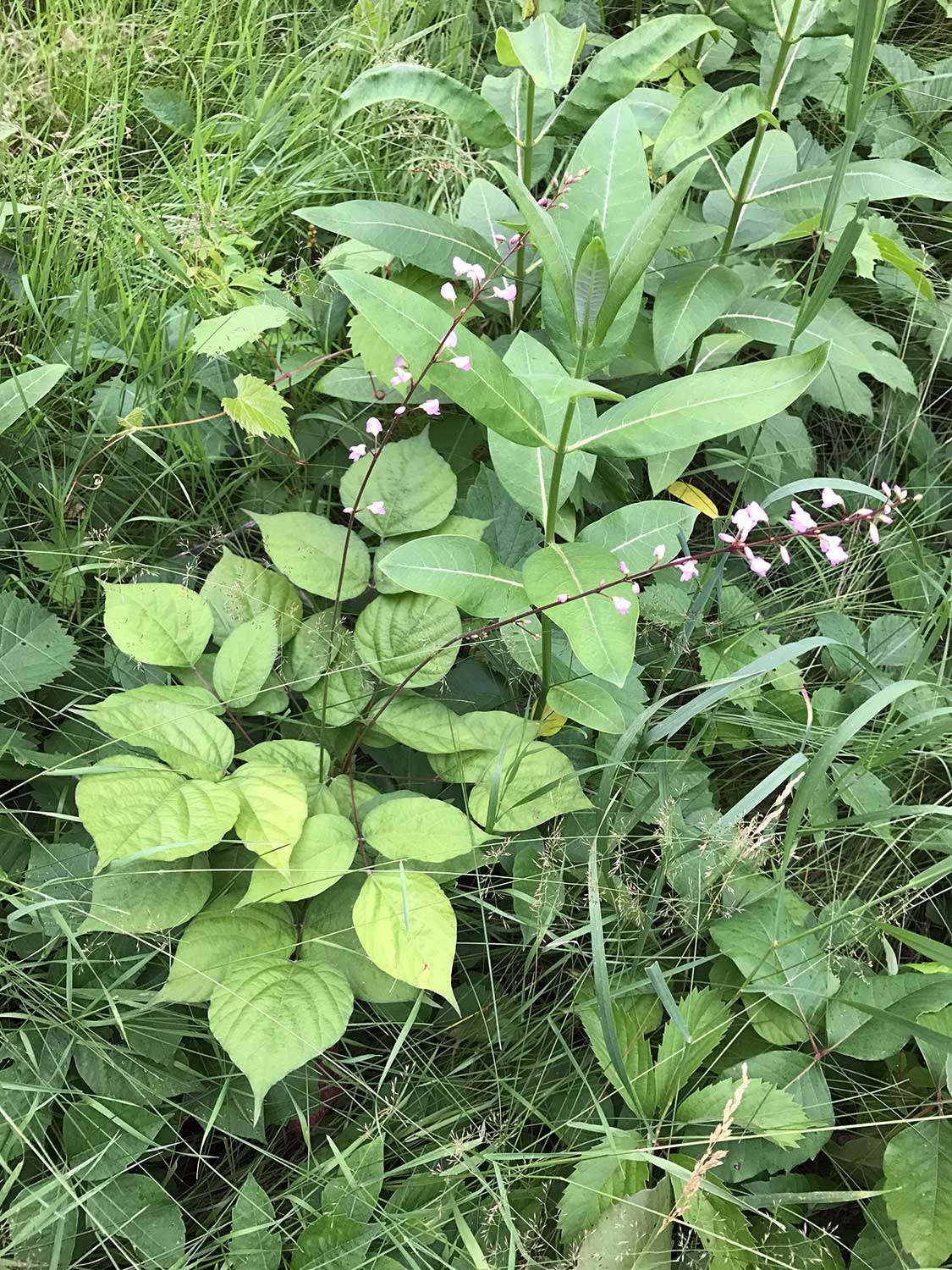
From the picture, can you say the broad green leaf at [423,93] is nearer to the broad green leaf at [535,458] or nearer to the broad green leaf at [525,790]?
the broad green leaf at [535,458]

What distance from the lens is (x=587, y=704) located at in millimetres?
1484

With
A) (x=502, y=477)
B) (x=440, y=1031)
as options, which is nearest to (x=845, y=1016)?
(x=440, y=1031)

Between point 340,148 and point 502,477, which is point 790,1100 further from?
point 340,148

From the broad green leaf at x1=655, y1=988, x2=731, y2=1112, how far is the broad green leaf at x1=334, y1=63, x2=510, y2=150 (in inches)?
60.2

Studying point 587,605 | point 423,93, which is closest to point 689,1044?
point 587,605

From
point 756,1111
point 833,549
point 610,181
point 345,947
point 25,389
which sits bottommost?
point 756,1111

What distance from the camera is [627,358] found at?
183 centimetres

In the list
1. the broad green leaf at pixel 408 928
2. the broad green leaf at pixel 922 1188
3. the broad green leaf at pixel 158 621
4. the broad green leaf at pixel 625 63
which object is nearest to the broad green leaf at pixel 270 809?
the broad green leaf at pixel 408 928

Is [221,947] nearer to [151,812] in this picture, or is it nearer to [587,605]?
[151,812]

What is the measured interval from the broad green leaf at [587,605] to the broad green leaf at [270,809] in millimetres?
431

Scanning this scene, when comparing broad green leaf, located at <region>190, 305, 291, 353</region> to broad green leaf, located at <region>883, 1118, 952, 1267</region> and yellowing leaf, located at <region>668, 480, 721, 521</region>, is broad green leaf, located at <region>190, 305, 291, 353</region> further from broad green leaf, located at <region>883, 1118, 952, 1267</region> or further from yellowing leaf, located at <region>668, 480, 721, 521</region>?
broad green leaf, located at <region>883, 1118, 952, 1267</region>

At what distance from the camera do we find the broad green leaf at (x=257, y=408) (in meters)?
1.60

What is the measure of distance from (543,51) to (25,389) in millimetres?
1036

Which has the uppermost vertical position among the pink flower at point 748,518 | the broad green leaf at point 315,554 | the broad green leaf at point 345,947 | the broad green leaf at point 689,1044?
the pink flower at point 748,518
